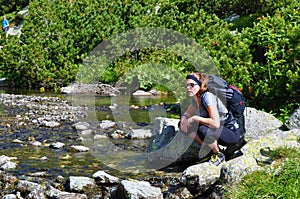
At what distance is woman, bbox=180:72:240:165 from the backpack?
8 cm

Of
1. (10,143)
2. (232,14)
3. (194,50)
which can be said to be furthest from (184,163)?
(232,14)

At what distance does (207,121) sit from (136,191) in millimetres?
1646

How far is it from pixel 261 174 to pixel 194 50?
760cm

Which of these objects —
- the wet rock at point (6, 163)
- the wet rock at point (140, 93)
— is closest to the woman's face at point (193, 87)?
the wet rock at point (6, 163)

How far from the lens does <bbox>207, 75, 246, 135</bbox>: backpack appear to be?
6816 millimetres

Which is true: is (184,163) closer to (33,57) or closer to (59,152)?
(59,152)

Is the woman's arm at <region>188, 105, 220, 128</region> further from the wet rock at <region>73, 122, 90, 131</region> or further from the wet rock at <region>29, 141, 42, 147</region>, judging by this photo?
the wet rock at <region>73, 122, 90, 131</region>

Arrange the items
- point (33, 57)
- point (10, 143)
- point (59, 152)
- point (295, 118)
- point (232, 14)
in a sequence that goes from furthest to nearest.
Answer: point (232, 14) < point (33, 57) < point (10, 143) < point (59, 152) < point (295, 118)

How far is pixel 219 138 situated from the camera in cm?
698

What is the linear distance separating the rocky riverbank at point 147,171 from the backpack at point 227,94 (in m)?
0.56

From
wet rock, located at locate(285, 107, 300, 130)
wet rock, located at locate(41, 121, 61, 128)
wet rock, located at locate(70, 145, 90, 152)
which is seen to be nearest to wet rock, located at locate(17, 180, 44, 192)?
wet rock, located at locate(70, 145, 90, 152)

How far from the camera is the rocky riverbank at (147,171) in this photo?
5.93 metres

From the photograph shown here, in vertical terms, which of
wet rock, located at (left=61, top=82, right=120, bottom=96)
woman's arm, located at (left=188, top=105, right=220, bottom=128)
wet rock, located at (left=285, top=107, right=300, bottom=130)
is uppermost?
woman's arm, located at (left=188, top=105, right=220, bottom=128)

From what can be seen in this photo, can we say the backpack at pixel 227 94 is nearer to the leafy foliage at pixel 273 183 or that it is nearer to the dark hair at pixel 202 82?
the dark hair at pixel 202 82
